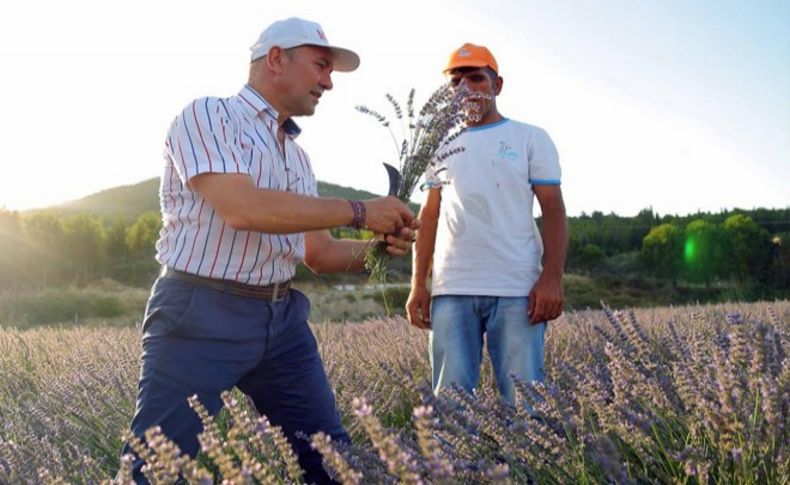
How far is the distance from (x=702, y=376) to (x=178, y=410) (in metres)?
1.49

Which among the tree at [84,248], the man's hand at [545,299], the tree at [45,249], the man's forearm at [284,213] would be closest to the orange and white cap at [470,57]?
the man's hand at [545,299]

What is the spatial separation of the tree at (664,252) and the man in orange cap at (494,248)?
106ft

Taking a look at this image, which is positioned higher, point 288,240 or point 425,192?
point 425,192

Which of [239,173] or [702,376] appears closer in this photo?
[702,376]

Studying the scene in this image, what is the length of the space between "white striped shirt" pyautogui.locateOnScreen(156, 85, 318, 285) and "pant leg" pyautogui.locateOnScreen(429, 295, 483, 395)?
1130mm

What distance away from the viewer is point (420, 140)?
10.3 ft

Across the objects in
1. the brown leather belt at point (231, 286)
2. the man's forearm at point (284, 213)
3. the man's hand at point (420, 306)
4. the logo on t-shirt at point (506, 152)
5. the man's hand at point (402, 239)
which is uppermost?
the logo on t-shirt at point (506, 152)

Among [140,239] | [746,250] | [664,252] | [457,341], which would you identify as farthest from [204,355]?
[140,239]

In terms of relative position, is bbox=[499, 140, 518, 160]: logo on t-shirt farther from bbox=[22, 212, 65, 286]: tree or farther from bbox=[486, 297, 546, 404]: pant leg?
bbox=[22, 212, 65, 286]: tree

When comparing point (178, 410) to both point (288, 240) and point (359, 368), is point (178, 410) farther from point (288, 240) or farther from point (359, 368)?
point (359, 368)

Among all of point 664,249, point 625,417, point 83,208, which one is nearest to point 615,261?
point 664,249

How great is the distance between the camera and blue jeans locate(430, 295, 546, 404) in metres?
3.53

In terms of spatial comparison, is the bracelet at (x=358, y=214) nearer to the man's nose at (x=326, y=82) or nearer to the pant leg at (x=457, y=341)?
the man's nose at (x=326, y=82)

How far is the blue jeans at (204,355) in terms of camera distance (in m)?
2.41
